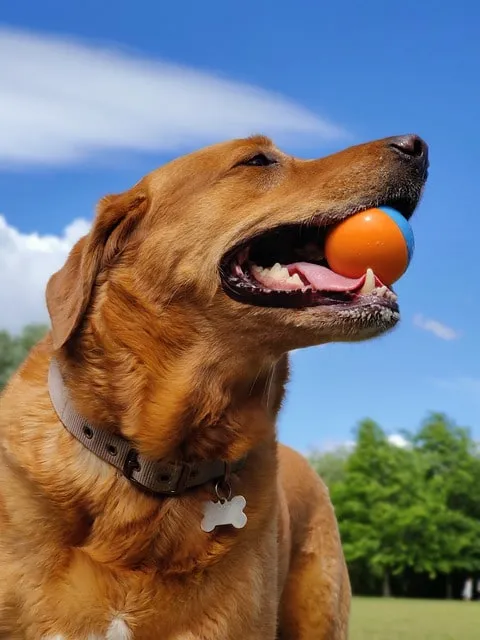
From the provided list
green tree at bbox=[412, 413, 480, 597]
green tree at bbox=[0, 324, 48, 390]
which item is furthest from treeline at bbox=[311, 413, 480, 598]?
green tree at bbox=[0, 324, 48, 390]

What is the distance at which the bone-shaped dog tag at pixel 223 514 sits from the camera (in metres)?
4.03

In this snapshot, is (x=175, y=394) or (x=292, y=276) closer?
(x=175, y=394)

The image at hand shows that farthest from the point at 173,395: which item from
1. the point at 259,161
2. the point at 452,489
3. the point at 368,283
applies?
the point at 452,489

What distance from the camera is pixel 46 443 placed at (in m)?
4.14

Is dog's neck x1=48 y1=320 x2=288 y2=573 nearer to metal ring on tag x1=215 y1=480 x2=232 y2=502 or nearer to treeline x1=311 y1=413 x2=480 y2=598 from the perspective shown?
metal ring on tag x1=215 y1=480 x2=232 y2=502

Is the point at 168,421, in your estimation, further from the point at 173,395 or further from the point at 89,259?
the point at 89,259

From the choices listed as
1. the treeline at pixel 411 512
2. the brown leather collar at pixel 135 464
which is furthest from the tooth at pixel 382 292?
the treeline at pixel 411 512

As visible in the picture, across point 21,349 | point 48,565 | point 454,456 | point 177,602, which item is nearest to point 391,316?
point 177,602

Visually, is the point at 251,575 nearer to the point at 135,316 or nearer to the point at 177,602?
the point at 177,602

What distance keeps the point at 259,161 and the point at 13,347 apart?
38.0 meters

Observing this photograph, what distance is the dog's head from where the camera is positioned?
4109 mm

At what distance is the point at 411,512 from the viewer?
58281mm

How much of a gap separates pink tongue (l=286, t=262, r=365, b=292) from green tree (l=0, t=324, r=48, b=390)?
3587 centimetres

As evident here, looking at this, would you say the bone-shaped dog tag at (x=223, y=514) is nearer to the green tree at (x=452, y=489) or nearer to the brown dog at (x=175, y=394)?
the brown dog at (x=175, y=394)
